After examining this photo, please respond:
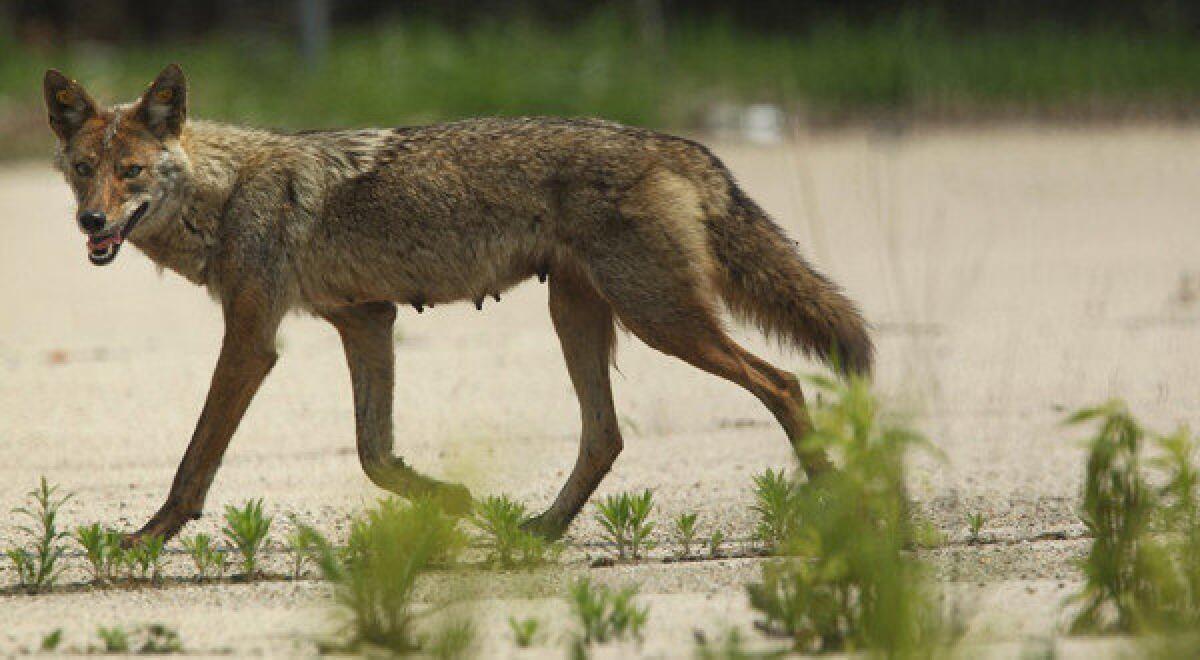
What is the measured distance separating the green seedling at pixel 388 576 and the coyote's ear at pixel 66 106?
2.25 meters

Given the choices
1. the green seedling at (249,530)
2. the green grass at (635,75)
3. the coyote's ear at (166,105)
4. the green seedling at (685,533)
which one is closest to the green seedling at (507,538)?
the green seedling at (685,533)

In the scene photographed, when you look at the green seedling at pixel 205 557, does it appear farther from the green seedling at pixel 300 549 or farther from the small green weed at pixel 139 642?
the small green weed at pixel 139 642

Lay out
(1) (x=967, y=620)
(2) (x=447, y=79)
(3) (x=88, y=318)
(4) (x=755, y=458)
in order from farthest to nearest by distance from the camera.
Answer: (2) (x=447, y=79)
(3) (x=88, y=318)
(4) (x=755, y=458)
(1) (x=967, y=620)

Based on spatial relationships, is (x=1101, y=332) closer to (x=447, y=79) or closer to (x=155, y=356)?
(x=155, y=356)

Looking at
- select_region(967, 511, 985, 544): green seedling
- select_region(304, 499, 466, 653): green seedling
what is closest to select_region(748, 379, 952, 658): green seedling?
select_region(304, 499, 466, 653): green seedling

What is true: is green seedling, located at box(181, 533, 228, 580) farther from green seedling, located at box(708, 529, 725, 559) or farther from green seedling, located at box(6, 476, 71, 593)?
green seedling, located at box(708, 529, 725, 559)

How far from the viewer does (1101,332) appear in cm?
953

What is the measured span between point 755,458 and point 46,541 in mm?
2878

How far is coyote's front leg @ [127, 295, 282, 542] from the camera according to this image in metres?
5.89

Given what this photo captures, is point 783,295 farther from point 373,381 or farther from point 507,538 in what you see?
point 373,381

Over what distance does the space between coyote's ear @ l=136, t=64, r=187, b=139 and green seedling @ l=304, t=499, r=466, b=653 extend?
2170mm

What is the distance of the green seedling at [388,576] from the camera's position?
4.16 meters

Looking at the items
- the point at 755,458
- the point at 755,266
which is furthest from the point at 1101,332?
the point at 755,266

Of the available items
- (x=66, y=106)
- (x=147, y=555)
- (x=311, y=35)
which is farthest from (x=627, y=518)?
(x=311, y=35)
